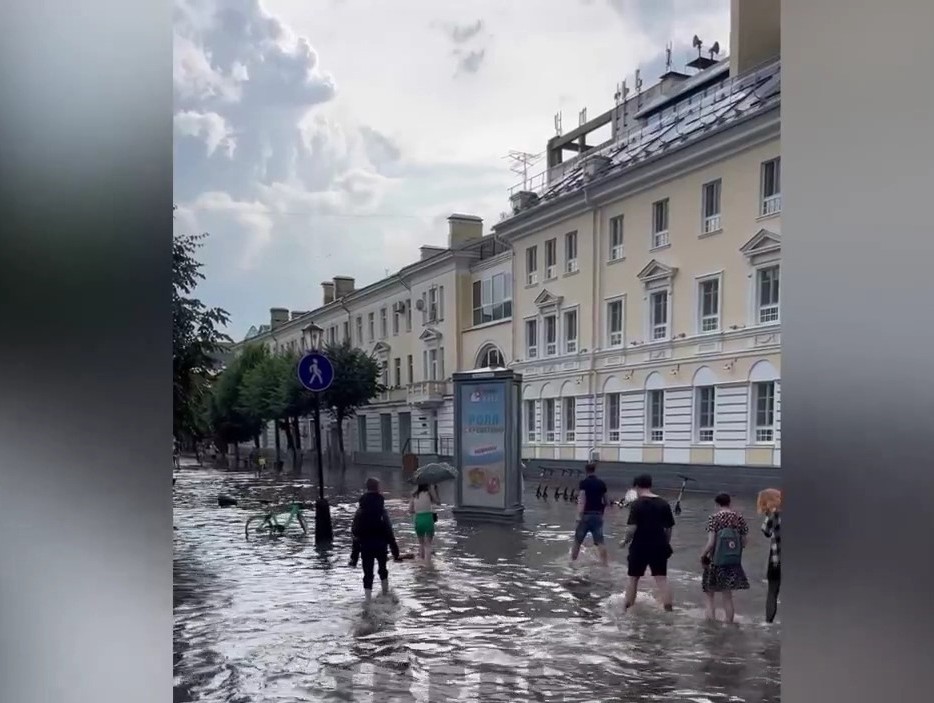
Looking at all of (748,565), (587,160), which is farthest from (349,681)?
(587,160)

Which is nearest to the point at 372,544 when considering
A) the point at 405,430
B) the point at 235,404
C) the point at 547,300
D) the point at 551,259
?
the point at 405,430

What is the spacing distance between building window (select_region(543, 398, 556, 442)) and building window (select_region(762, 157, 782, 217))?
68.2 inches

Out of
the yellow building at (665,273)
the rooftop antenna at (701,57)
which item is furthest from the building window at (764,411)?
the rooftop antenna at (701,57)

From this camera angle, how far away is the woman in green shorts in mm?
4605

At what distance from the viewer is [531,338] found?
177 inches

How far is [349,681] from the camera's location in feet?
11.1

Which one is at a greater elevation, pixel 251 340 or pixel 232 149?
pixel 232 149

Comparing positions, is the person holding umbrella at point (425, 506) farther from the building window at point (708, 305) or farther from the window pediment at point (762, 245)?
the window pediment at point (762, 245)

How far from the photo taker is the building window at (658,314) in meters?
4.05

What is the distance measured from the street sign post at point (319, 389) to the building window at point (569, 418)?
1.53 meters

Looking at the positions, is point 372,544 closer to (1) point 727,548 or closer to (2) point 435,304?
(2) point 435,304

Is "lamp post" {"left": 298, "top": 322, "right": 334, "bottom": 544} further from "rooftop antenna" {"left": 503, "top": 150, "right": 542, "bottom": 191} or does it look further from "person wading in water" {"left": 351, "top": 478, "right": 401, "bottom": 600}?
"rooftop antenna" {"left": 503, "top": 150, "right": 542, "bottom": 191}
